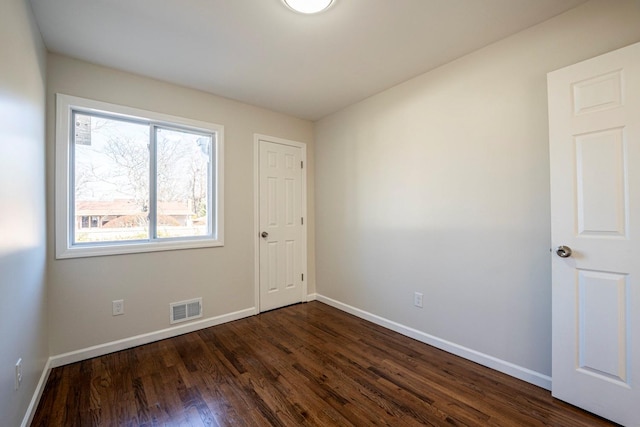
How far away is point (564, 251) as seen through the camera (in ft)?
5.58

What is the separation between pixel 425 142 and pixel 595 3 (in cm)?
128

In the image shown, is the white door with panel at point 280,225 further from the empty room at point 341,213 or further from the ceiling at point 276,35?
the ceiling at point 276,35

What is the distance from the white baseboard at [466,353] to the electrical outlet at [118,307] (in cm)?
232

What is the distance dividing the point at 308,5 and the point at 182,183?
207cm

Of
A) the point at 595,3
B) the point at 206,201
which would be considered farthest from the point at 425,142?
the point at 206,201

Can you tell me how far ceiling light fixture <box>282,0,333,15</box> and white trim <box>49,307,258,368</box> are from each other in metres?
2.89

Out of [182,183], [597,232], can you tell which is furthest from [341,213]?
[597,232]

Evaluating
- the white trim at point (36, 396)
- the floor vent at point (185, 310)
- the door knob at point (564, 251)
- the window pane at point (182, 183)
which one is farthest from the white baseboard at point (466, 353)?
the white trim at point (36, 396)

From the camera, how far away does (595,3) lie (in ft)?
5.50

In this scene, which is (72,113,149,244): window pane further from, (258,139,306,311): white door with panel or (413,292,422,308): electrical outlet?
(413,292,422,308): electrical outlet

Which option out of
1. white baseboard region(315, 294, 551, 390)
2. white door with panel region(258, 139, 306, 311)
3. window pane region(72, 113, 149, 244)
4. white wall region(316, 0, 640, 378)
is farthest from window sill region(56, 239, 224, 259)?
white baseboard region(315, 294, 551, 390)

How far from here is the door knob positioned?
1689 mm

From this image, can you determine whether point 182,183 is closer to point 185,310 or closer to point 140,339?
point 185,310

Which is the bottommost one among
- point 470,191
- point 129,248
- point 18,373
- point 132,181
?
point 18,373
